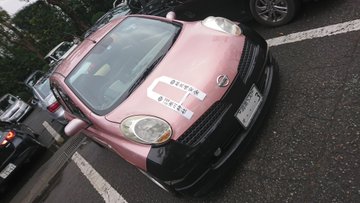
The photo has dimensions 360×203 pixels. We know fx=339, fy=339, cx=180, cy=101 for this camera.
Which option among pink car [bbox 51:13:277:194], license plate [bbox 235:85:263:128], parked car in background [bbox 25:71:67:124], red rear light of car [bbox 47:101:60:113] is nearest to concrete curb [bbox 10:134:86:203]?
parked car in background [bbox 25:71:67:124]

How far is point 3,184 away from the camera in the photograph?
19.1 ft

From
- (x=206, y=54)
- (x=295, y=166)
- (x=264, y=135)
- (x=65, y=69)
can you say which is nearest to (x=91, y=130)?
(x=65, y=69)

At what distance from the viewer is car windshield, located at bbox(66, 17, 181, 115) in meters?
3.36

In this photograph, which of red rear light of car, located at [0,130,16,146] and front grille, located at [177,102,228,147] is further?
red rear light of car, located at [0,130,16,146]

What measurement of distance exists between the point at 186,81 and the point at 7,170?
4.30 metres

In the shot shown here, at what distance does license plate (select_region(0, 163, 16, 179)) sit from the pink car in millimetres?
2707

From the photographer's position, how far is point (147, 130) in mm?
2842

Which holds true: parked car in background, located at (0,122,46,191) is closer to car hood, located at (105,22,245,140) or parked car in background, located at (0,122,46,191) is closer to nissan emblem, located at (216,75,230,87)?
car hood, located at (105,22,245,140)

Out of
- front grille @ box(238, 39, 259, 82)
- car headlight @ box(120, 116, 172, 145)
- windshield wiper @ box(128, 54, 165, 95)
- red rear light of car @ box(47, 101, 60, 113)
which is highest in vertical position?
windshield wiper @ box(128, 54, 165, 95)

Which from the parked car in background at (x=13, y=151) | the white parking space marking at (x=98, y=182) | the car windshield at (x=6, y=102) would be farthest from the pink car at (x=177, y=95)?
the car windshield at (x=6, y=102)

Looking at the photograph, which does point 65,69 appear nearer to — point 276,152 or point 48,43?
point 276,152

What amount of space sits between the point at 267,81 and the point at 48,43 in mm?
14303

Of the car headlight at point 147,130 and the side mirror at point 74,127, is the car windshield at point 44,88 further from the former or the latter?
the car headlight at point 147,130

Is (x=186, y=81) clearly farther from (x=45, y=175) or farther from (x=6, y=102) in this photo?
(x=6, y=102)
